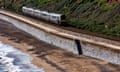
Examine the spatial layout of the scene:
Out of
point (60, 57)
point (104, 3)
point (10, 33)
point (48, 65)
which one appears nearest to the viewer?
point (48, 65)

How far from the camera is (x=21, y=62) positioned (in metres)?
43.9

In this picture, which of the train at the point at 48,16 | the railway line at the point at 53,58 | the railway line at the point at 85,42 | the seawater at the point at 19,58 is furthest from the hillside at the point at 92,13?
the seawater at the point at 19,58

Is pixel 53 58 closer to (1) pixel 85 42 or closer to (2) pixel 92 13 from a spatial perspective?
(1) pixel 85 42

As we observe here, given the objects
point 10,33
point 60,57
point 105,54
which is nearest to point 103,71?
point 105,54

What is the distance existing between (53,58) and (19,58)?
509 centimetres

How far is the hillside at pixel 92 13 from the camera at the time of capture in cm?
4744

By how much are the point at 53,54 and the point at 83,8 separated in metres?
13.3

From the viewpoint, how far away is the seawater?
4071cm

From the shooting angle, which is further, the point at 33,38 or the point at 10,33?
the point at 10,33

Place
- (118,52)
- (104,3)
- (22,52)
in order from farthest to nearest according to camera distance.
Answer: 1. (104,3)
2. (22,52)
3. (118,52)

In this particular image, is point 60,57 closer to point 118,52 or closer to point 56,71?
point 56,71

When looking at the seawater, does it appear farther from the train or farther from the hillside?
the hillside

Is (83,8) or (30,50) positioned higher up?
(83,8)

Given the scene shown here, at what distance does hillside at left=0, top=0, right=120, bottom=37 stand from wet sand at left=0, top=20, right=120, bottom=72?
6255mm
